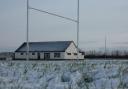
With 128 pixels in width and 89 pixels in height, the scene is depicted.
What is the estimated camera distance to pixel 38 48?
1994 inches

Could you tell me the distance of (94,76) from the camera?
589 centimetres

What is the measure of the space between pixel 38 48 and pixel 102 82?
45.7m

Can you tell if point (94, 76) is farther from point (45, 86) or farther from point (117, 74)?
point (45, 86)

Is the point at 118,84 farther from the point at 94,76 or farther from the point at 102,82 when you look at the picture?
the point at 94,76

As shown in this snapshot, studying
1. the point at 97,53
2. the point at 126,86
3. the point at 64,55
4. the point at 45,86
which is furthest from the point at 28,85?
the point at 97,53

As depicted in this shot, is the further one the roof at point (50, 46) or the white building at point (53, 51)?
the roof at point (50, 46)

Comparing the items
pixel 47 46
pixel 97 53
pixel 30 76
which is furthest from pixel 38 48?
pixel 30 76

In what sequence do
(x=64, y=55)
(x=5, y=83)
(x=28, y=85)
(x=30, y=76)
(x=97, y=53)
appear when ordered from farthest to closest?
(x=97, y=53) < (x=64, y=55) < (x=30, y=76) < (x=5, y=83) < (x=28, y=85)

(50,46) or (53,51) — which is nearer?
(53,51)

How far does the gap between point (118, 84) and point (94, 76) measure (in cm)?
95

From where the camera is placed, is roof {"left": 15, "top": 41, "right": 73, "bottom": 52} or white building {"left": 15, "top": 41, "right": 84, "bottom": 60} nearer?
white building {"left": 15, "top": 41, "right": 84, "bottom": 60}

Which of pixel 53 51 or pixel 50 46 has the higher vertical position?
pixel 50 46

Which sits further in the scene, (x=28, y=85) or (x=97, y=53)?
(x=97, y=53)

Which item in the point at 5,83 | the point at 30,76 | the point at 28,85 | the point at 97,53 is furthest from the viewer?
the point at 97,53
